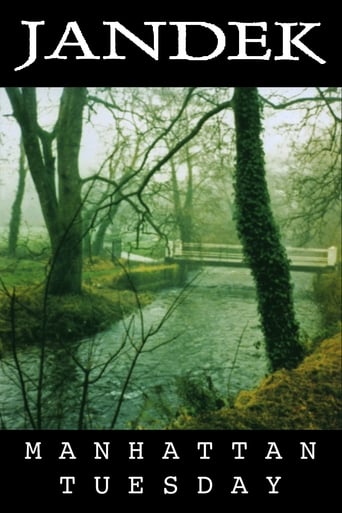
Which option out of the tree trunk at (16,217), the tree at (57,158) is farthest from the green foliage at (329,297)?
the tree trunk at (16,217)

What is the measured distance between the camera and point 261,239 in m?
5.57

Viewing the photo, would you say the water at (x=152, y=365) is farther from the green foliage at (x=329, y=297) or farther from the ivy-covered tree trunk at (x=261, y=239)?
the ivy-covered tree trunk at (x=261, y=239)

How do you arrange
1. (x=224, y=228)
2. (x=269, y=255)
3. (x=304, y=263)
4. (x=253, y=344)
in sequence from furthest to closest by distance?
1. (x=224, y=228)
2. (x=304, y=263)
3. (x=253, y=344)
4. (x=269, y=255)

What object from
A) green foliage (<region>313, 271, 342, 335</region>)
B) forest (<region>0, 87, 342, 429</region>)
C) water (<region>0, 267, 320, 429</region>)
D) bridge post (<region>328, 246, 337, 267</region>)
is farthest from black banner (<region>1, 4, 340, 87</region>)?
bridge post (<region>328, 246, 337, 267</region>)

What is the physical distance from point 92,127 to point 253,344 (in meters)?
4.14

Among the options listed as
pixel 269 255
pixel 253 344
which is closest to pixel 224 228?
pixel 253 344

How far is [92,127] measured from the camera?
689 centimetres

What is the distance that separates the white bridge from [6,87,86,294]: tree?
2984mm

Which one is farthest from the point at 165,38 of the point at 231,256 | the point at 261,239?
the point at 231,256

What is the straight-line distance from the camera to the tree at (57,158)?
6.63m

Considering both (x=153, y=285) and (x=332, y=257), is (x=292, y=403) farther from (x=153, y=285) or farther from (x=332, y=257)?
(x=332, y=257)
